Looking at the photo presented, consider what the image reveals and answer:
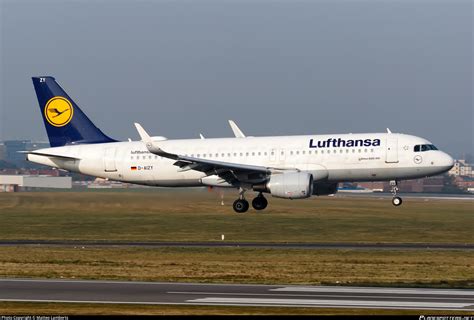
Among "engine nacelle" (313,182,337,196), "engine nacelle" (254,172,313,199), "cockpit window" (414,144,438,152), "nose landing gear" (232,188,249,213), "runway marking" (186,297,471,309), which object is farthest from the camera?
"nose landing gear" (232,188,249,213)

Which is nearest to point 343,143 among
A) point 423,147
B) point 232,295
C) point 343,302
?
point 423,147

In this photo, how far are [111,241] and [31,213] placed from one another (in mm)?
18999

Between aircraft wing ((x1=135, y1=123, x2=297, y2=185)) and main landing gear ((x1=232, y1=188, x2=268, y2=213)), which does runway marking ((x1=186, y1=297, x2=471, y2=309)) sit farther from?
main landing gear ((x1=232, y1=188, x2=268, y2=213))

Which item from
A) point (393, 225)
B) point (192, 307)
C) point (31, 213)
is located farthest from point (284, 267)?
point (31, 213)

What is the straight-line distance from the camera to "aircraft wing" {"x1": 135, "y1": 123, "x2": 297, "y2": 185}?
2064 inches

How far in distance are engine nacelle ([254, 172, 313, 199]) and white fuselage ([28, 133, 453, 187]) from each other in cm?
108

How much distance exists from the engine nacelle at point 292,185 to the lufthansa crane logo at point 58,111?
14.1m

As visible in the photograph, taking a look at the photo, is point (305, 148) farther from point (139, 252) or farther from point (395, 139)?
point (139, 252)

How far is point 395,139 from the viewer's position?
52.7 metres

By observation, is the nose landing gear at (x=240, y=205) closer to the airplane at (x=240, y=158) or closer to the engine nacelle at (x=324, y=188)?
the airplane at (x=240, y=158)

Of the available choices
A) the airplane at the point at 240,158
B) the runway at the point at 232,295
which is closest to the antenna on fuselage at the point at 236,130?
the airplane at the point at 240,158

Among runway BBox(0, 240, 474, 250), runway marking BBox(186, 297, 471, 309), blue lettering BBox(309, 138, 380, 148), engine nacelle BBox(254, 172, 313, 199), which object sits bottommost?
runway marking BBox(186, 297, 471, 309)

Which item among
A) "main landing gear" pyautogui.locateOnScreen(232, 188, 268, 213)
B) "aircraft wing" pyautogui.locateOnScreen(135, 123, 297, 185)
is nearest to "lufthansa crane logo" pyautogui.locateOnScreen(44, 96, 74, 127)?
"aircraft wing" pyautogui.locateOnScreen(135, 123, 297, 185)

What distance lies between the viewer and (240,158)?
2170 inches
